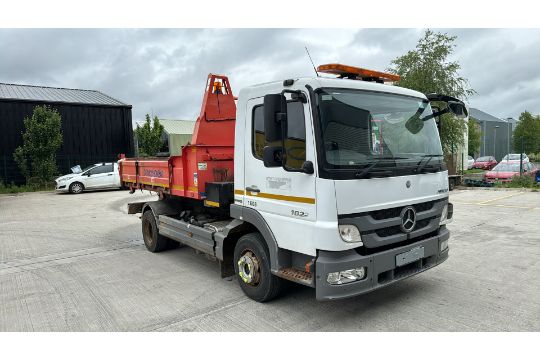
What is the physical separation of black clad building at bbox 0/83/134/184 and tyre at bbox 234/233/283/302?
69.3 feet

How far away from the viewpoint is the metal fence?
20812mm

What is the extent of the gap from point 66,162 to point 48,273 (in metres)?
18.7

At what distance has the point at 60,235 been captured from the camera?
881 centimetres

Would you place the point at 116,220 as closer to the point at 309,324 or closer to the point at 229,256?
the point at 229,256

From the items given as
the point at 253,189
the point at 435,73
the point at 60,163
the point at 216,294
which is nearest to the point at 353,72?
the point at 253,189

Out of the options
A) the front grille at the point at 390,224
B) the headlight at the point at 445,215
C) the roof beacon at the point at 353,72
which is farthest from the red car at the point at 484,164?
the front grille at the point at 390,224

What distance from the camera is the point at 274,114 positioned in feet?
12.2

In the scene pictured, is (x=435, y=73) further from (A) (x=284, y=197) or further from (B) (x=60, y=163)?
(B) (x=60, y=163)

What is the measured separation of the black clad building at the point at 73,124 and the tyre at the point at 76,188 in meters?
4.56

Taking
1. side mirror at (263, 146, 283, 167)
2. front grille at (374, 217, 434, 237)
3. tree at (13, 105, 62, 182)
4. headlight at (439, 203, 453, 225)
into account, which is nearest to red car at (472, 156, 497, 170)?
headlight at (439, 203, 453, 225)

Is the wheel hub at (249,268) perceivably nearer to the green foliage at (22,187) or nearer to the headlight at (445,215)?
the headlight at (445,215)

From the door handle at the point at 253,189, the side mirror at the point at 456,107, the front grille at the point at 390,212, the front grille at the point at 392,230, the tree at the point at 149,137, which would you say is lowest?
the front grille at the point at 392,230

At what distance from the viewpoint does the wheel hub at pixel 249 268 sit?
4.47 m

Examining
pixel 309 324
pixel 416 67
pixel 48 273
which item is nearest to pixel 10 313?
pixel 48 273
